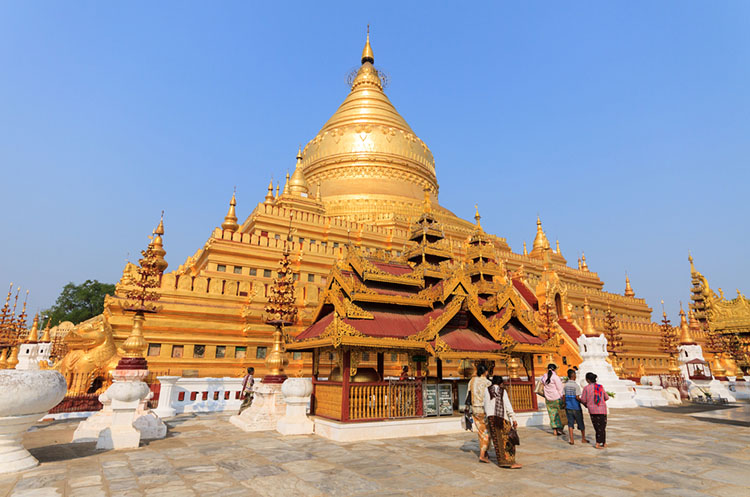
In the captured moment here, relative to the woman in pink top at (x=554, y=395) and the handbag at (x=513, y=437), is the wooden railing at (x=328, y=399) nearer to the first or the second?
the handbag at (x=513, y=437)

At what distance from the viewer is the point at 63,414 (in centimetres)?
1495

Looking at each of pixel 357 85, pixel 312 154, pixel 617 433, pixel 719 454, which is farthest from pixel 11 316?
pixel 357 85

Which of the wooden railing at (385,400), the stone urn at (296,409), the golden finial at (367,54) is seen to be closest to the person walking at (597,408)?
the wooden railing at (385,400)

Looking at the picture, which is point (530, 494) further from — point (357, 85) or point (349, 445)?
point (357, 85)

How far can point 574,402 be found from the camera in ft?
35.9

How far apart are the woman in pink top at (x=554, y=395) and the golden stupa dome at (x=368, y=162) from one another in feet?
98.4

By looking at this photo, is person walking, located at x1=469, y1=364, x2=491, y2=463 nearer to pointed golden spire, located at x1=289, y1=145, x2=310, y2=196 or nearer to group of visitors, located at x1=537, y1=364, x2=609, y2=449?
group of visitors, located at x1=537, y1=364, x2=609, y2=449

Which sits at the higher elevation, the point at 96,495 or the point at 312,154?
the point at 312,154

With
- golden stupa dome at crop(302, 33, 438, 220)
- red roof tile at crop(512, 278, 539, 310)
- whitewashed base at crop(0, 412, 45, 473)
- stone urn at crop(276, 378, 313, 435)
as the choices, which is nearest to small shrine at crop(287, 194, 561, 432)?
stone urn at crop(276, 378, 313, 435)

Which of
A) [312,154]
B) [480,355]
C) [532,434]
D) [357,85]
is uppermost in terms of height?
[357,85]

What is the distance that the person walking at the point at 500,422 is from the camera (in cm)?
804

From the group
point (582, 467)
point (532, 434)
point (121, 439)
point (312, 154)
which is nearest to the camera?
point (582, 467)

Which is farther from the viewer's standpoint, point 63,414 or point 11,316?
point 11,316

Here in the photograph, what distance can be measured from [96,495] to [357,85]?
6142 centimetres
